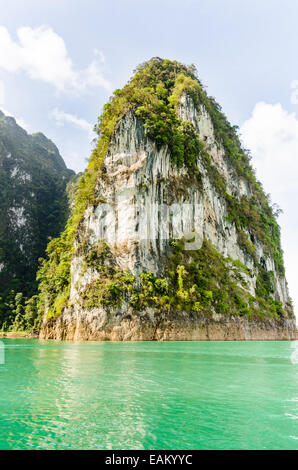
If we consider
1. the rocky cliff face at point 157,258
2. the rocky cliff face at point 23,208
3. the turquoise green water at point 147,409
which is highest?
the rocky cliff face at point 23,208

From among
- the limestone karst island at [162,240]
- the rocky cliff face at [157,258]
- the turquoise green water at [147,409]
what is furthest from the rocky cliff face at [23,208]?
the turquoise green water at [147,409]

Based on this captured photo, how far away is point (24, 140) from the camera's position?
322ft

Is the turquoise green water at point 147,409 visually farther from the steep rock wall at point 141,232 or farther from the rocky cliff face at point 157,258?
the rocky cliff face at point 157,258

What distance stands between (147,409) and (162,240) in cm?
2289

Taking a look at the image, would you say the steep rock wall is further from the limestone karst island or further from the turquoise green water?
Answer: the turquoise green water

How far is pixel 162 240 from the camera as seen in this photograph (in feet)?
92.7

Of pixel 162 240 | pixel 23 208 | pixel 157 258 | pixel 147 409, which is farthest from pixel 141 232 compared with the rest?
pixel 23 208

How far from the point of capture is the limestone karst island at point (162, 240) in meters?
25.5

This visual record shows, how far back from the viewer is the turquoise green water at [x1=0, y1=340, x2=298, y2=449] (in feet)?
13.8

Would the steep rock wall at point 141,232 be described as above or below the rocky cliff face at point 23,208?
below

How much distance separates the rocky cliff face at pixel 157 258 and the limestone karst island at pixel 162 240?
89 millimetres
